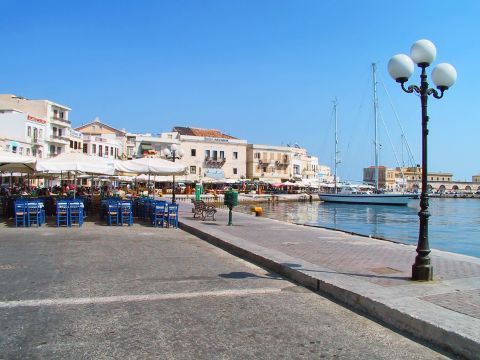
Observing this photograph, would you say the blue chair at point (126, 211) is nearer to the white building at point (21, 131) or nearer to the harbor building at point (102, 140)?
the white building at point (21, 131)

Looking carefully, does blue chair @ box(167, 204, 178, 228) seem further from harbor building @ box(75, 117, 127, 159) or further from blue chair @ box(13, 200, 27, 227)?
harbor building @ box(75, 117, 127, 159)

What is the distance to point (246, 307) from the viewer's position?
6.02 meters

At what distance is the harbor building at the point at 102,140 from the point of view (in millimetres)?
68750

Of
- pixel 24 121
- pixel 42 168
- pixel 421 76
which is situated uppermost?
pixel 24 121

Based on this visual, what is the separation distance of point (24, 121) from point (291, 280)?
2110 inches

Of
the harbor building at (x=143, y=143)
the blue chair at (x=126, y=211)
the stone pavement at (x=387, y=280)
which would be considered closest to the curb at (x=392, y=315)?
the stone pavement at (x=387, y=280)

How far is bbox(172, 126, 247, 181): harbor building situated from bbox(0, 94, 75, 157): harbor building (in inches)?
682

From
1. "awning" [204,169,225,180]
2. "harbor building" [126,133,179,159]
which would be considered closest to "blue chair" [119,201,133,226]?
"awning" [204,169,225,180]

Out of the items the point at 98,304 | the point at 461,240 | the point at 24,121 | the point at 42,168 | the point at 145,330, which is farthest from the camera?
the point at 24,121

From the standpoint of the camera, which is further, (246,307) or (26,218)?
(26,218)

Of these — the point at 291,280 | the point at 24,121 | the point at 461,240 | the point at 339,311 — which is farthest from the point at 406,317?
the point at 24,121

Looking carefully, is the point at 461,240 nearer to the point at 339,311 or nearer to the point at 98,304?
the point at 339,311

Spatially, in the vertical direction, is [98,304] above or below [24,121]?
below

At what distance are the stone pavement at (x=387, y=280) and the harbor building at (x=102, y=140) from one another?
59.8 m
